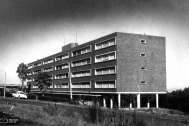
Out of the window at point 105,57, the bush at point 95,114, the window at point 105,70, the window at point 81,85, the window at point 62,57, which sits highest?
the window at point 62,57

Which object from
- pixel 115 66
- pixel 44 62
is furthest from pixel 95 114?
pixel 44 62

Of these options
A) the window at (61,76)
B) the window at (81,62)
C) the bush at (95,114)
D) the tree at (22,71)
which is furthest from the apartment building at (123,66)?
the tree at (22,71)

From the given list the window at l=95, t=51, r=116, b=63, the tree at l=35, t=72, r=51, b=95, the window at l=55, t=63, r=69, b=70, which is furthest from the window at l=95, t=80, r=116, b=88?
the tree at l=35, t=72, r=51, b=95

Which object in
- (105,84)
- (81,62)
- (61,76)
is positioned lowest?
(105,84)

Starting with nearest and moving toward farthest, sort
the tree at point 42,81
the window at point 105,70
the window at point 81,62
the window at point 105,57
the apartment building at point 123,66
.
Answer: the apartment building at point 123,66
the window at point 105,70
the window at point 105,57
the window at point 81,62
the tree at point 42,81

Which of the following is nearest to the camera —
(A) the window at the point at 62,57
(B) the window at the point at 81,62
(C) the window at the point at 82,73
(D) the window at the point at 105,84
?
(D) the window at the point at 105,84

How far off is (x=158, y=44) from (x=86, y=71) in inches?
698

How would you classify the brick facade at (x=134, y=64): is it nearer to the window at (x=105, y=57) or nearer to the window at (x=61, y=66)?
the window at (x=105, y=57)

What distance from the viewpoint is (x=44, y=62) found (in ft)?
276

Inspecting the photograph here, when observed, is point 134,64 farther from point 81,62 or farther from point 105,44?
point 81,62

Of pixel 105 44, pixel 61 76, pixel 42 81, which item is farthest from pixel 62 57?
pixel 105 44

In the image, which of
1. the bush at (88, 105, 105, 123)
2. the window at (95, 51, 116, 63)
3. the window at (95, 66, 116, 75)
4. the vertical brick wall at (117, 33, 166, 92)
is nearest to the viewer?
the bush at (88, 105, 105, 123)

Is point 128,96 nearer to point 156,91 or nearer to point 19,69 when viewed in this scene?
point 156,91

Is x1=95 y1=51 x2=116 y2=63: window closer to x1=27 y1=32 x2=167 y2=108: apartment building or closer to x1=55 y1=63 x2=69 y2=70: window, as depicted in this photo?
x1=27 y1=32 x2=167 y2=108: apartment building
